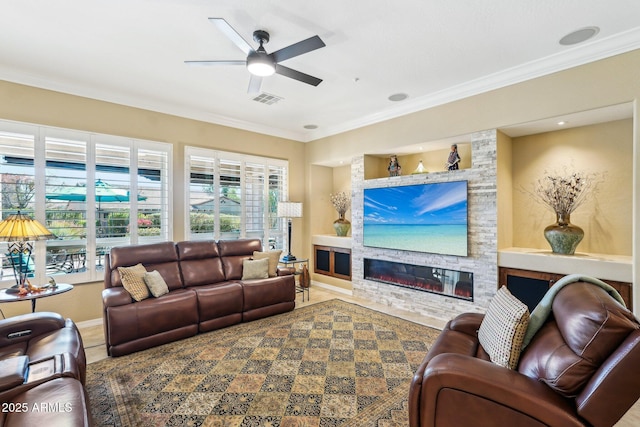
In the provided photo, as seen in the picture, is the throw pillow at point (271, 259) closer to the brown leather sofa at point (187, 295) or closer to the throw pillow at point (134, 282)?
the brown leather sofa at point (187, 295)

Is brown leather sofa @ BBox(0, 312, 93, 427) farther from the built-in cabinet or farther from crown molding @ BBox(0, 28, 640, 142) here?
the built-in cabinet

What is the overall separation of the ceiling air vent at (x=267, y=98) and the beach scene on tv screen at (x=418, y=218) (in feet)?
6.76

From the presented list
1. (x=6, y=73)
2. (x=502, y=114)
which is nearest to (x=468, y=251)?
(x=502, y=114)

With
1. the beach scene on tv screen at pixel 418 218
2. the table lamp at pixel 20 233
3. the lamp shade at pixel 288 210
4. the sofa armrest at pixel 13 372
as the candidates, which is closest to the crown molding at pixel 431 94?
the beach scene on tv screen at pixel 418 218

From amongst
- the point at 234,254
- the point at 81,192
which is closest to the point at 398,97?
the point at 234,254

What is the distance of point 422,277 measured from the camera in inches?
175

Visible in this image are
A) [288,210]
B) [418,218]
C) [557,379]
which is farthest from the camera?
[288,210]

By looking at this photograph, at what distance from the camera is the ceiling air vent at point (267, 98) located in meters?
4.19

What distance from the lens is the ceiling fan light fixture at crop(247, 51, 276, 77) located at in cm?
256

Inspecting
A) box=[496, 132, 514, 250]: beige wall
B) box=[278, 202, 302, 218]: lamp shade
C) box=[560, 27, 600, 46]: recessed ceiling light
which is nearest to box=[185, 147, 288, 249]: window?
box=[278, 202, 302, 218]: lamp shade

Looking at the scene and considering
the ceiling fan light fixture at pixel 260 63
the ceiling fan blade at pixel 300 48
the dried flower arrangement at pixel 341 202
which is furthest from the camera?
the dried flower arrangement at pixel 341 202

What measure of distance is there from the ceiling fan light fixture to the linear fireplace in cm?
334

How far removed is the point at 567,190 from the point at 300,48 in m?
3.46

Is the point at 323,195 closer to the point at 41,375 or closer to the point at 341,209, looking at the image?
the point at 341,209
